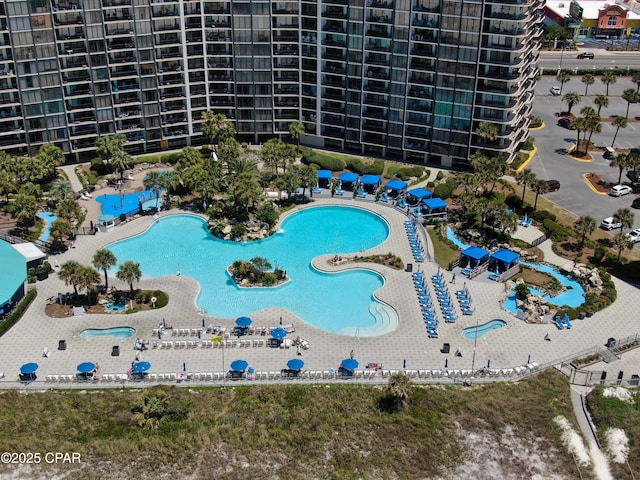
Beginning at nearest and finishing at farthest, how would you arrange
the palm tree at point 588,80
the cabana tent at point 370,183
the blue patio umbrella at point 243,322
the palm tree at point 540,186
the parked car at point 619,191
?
the blue patio umbrella at point 243,322
the palm tree at point 540,186
the parked car at point 619,191
the cabana tent at point 370,183
the palm tree at point 588,80

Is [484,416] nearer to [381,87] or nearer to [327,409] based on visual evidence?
[327,409]

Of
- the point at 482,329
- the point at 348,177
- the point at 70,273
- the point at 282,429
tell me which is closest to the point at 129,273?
the point at 70,273

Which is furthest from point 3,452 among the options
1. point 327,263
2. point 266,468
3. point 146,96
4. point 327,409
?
point 146,96

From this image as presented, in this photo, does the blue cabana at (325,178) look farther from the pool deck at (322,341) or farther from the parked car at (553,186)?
the parked car at (553,186)

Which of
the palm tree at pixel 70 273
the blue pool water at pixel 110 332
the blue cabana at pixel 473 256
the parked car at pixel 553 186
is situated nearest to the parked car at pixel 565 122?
the parked car at pixel 553 186

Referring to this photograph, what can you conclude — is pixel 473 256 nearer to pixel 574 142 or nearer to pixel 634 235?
pixel 634 235

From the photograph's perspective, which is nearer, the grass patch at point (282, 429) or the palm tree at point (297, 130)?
the grass patch at point (282, 429)
